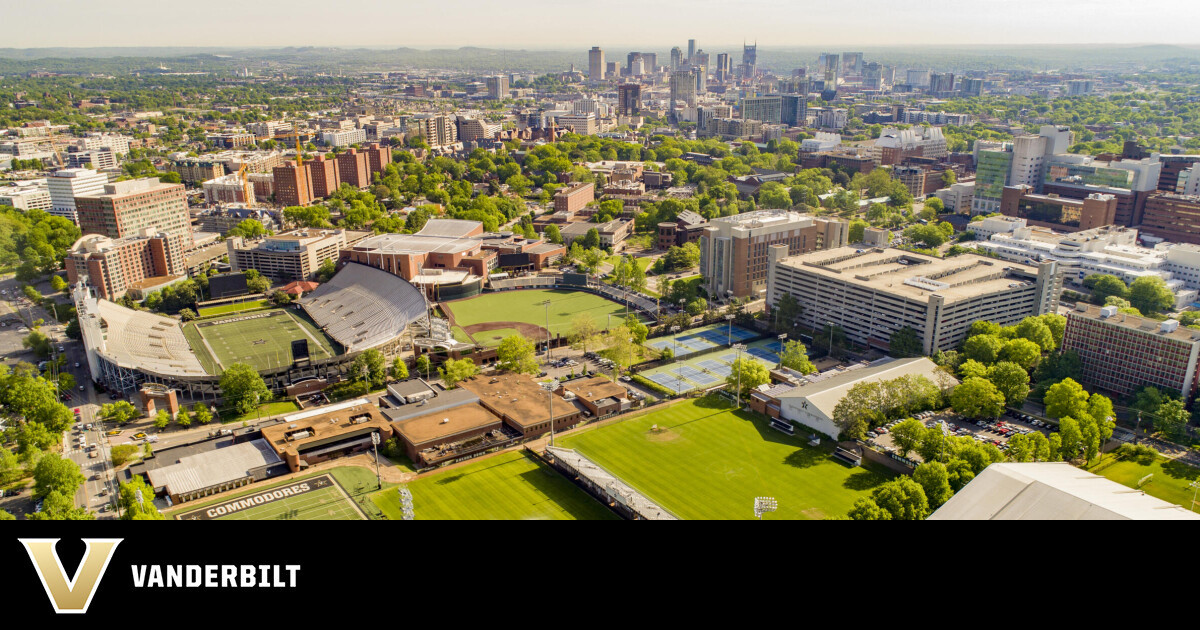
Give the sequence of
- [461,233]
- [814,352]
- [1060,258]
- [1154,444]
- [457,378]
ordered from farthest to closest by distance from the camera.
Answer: [461,233], [1060,258], [814,352], [457,378], [1154,444]

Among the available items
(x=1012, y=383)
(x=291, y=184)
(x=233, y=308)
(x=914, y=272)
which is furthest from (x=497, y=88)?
(x=1012, y=383)

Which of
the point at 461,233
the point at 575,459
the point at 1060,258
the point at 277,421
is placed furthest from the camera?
the point at 461,233

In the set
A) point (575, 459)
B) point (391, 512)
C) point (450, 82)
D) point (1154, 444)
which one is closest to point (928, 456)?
point (1154, 444)

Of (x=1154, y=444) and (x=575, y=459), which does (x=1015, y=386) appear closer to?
(x=1154, y=444)

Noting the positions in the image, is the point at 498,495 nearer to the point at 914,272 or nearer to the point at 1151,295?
the point at 914,272

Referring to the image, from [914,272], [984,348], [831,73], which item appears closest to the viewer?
[984,348]
